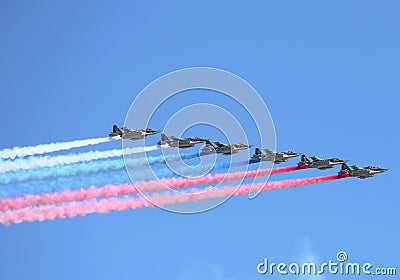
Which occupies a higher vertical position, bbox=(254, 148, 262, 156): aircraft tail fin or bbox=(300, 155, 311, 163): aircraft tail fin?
bbox=(300, 155, 311, 163): aircraft tail fin

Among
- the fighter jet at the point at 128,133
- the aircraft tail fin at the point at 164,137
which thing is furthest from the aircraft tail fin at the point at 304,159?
the fighter jet at the point at 128,133

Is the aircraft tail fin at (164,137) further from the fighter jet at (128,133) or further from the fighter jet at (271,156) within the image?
the fighter jet at (271,156)

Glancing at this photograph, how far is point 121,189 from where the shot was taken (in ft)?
336

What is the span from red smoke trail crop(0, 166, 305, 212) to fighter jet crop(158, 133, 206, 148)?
4719 millimetres

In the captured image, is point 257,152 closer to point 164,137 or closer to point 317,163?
point 317,163

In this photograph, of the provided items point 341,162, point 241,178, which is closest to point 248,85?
point 241,178

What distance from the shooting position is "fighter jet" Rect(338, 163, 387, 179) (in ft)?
392

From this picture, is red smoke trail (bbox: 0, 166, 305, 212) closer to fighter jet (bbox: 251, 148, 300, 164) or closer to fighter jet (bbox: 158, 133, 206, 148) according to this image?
fighter jet (bbox: 251, 148, 300, 164)

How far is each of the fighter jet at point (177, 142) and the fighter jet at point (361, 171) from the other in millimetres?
18888

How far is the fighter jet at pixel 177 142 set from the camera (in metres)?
112

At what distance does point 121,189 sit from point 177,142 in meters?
12.4

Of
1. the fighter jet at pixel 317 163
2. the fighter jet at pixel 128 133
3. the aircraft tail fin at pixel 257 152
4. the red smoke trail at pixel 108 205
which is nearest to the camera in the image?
the red smoke trail at pixel 108 205

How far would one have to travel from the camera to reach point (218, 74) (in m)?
108

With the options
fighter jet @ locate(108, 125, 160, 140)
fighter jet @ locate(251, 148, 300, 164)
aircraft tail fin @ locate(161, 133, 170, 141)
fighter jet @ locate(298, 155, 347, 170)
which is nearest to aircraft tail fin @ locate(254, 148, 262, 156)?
fighter jet @ locate(251, 148, 300, 164)
